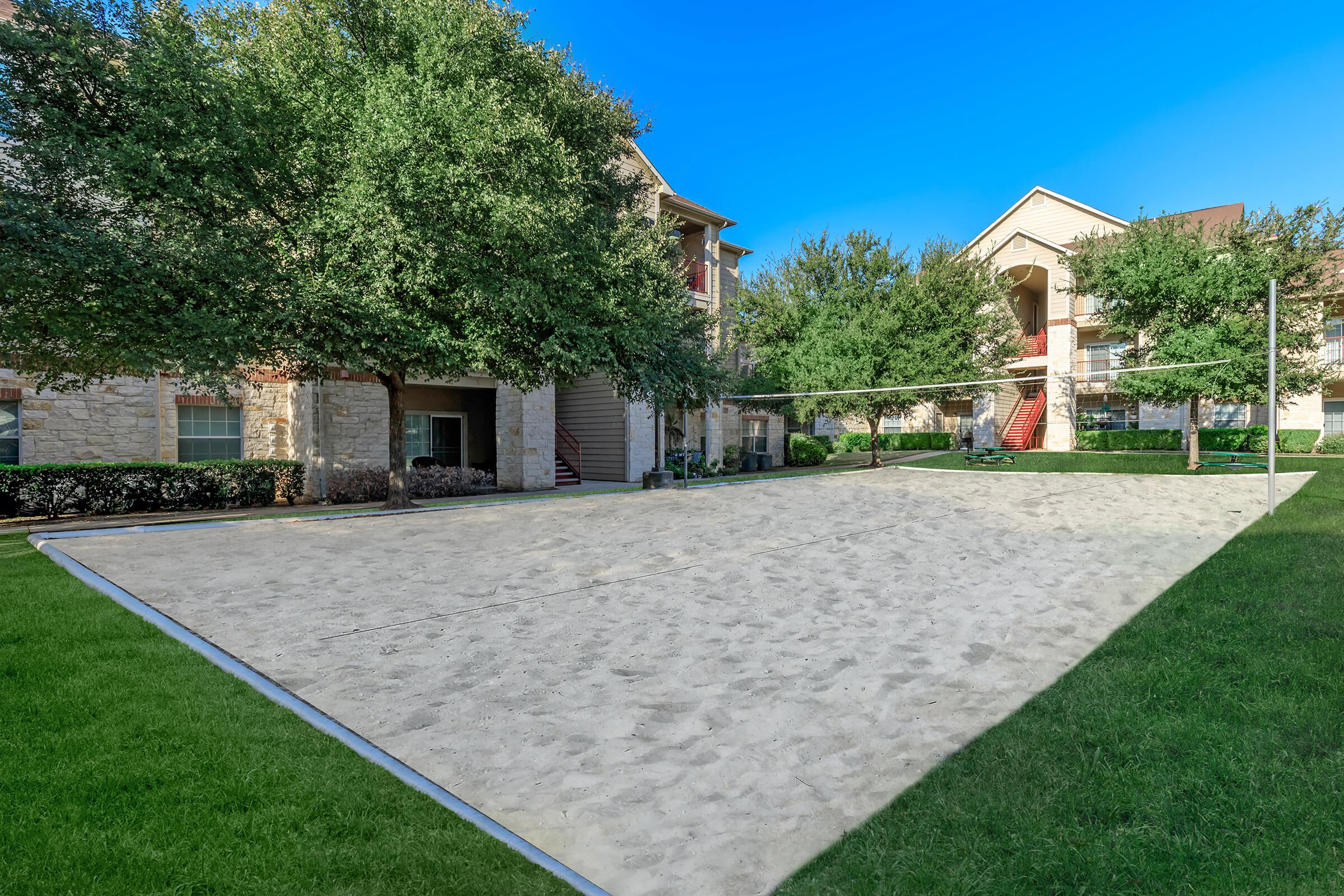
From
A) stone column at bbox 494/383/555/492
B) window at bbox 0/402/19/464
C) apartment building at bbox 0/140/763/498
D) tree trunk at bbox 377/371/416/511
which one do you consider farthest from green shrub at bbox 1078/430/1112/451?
window at bbox 0/402/19/464

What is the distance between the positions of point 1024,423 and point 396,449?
28360 mm

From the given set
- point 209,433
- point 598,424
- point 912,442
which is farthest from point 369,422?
point 912,442

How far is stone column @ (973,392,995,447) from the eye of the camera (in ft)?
100.0

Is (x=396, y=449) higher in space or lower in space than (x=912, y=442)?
higher

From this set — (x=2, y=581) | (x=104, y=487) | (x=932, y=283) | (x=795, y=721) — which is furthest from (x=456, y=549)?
(x=932, y=283)

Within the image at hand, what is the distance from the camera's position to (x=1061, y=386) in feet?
97.6

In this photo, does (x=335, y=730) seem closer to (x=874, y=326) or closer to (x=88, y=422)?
(x=88, y=422)

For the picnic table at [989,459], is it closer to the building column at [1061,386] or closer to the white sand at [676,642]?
the building column at [1061,386]

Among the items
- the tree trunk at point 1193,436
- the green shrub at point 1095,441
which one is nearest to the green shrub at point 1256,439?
the green shrub at point 1095,441

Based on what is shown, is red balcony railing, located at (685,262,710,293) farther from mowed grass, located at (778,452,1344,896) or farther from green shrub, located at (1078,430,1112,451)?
mowed grass, located at (778,452,1344,896)

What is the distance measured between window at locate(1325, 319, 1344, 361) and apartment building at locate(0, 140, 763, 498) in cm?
2425

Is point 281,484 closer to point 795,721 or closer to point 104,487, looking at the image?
point 104,487

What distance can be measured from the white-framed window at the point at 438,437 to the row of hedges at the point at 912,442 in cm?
2107

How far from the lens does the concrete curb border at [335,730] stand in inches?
104
